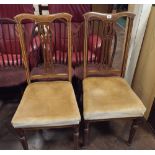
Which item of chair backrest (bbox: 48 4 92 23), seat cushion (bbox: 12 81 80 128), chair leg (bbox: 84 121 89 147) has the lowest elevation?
chair leg (bbox: 84 121 89 147)

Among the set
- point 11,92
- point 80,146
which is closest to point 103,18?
point 80,146

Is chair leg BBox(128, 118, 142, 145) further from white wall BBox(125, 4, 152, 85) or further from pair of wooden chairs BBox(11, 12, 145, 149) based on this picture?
white wall BBox(125, 4, 152, 85)

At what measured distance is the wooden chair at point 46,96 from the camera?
3.69ft

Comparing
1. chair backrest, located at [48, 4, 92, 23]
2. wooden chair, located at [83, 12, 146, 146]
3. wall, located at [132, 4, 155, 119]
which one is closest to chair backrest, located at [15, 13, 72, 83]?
wooden chair, located at [83, 12, 146, 146]

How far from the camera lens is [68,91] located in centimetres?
134

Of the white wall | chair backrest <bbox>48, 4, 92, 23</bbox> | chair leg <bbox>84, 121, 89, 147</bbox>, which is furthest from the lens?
chair backrest <bbox>48, 4, 92, 23</bbox>

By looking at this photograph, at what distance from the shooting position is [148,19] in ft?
4.85

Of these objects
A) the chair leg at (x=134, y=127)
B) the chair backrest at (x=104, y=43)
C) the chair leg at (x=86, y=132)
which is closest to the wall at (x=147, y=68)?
the chair backrest at (x=104, y=43)

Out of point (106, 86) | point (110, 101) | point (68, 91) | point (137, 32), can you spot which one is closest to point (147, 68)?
point (137, 32)

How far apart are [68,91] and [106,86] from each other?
29 cm

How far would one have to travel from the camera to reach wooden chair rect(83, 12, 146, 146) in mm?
1191

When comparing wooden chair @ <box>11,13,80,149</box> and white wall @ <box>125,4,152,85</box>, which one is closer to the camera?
wooden chair @ <box>11,13,80,149</box>

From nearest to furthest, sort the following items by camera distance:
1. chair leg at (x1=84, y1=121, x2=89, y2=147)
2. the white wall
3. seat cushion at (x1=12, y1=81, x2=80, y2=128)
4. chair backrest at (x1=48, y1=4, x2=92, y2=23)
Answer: seat cushion at (x1=12, y1=81, x2=80, y2=128) → chair leg at (x1=84, y1=121, x2=89, y2=147) → the white wall → chair backrest at (x1=48, y1=4, x2=92, y2=23)
